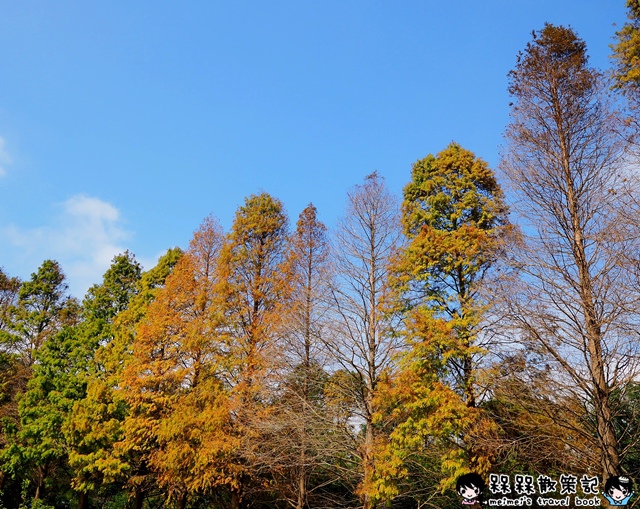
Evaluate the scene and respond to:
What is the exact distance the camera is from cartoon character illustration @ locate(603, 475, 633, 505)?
6.12 meters

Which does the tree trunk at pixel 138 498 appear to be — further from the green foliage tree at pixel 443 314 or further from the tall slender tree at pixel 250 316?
the green foliage tree at pixel 443 314

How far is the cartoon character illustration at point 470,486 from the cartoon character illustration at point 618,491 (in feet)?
10.9

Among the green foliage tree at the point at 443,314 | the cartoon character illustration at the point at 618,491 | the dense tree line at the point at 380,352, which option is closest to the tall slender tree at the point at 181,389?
the dense tree line at the point at 380,352

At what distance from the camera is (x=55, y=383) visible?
593 inches

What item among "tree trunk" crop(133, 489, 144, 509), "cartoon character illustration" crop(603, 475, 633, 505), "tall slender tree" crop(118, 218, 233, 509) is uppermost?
"tall slender tree" crop(118, 218, 233, 509)

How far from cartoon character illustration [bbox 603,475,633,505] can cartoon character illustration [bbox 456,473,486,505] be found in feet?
10.9

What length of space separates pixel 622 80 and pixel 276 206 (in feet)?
32.7

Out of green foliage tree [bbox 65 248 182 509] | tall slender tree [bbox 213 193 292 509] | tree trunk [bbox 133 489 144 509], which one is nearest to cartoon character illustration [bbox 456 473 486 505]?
tall slender tree [bbox 213 193 292 509]

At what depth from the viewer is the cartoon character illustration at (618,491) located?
612cm

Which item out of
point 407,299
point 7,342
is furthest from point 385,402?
point 7,342

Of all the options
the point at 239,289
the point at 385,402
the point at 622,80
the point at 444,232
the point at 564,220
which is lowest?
the point at 385,402

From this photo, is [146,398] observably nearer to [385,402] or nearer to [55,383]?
[55,383]

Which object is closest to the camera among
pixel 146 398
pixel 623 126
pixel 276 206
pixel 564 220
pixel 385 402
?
pixel 564 220

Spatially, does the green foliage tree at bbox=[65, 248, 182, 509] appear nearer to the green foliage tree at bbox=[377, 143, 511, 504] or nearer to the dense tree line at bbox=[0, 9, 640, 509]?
the dense tree line at bbox=[0, 9, 640, 509]
